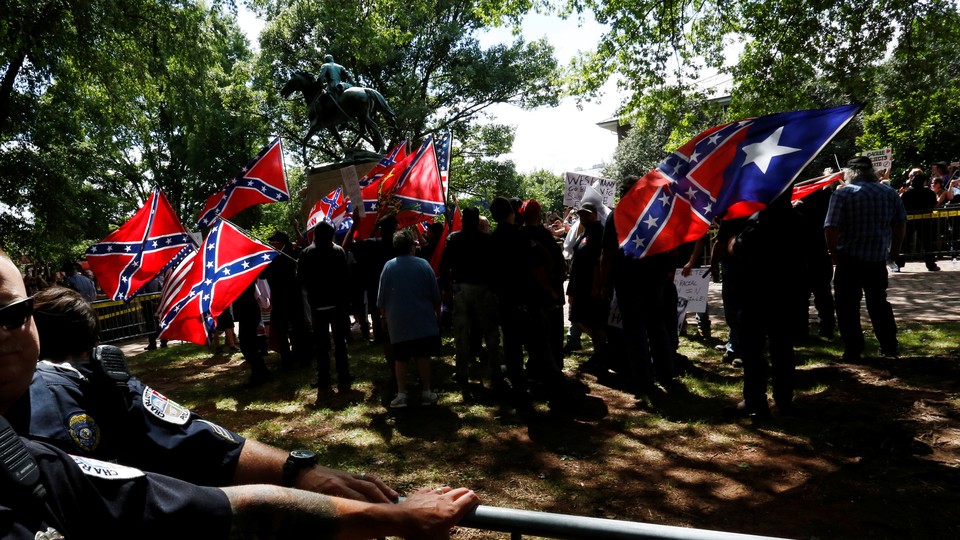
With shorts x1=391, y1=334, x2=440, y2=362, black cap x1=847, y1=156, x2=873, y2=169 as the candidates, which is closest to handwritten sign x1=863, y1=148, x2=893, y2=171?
black cap x1=847, y1=156, x2=873, y2=169

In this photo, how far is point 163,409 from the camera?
1.90 m

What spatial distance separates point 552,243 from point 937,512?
418cm

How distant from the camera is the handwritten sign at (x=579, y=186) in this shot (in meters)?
9.30

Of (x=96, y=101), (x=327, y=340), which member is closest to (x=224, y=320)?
(x=327, y=340)

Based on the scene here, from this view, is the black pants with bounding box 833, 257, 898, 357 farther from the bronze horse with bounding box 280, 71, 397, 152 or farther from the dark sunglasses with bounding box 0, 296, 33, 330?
the bronze horse with bounding box 280, 71, 397, 152

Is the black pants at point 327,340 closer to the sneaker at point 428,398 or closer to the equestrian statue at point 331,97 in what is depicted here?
the sneaker at point 428,398

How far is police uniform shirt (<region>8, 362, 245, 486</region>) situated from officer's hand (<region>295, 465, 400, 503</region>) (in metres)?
0.26

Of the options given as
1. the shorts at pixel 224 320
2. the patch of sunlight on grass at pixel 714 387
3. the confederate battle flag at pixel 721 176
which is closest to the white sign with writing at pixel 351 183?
the shorts at pixel 224 320

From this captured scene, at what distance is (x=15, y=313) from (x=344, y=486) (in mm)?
927

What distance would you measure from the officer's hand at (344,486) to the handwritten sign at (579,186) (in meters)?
7.78

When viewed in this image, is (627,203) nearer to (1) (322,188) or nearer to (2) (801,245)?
(2) (801,245)

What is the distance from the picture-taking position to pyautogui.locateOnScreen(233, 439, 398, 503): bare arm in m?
1.80

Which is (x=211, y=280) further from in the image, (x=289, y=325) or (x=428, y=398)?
(x=289, y=325)

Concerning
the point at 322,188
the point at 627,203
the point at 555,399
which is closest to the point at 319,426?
the point at 555,399
